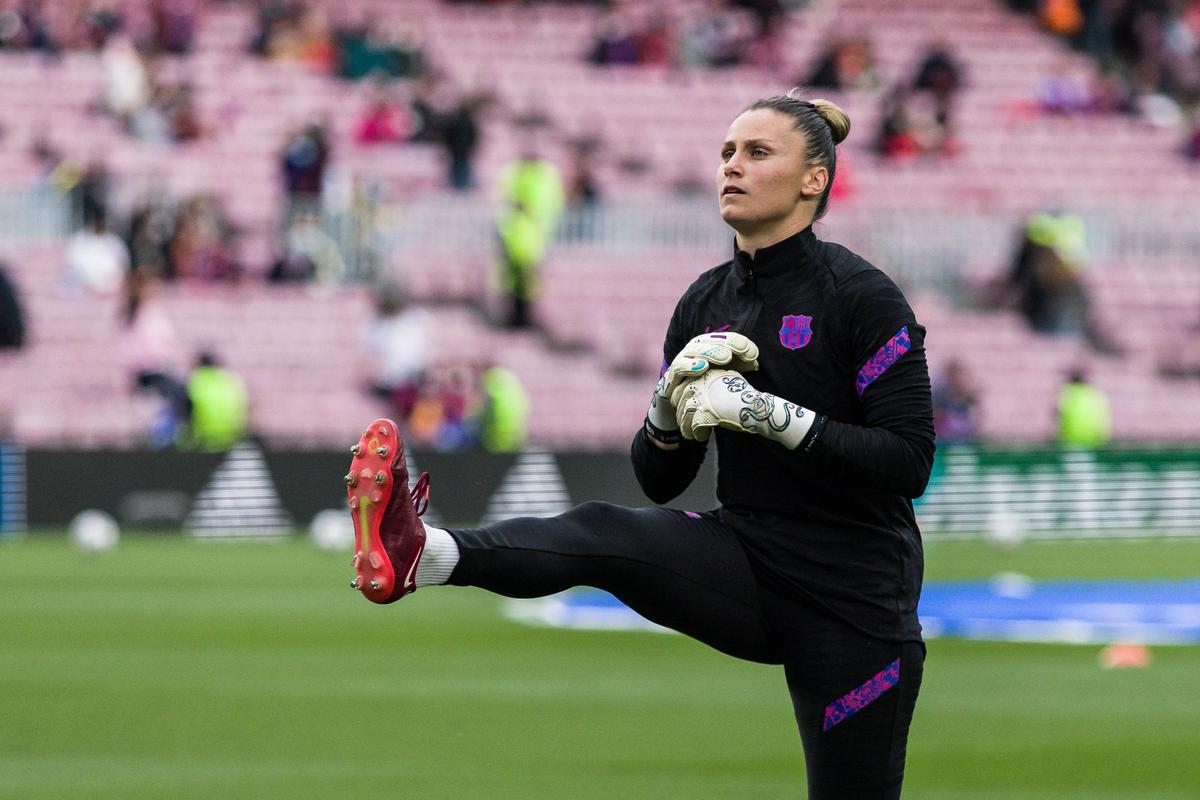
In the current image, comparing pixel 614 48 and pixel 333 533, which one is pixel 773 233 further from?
pixel 614 48

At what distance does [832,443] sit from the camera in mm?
5391

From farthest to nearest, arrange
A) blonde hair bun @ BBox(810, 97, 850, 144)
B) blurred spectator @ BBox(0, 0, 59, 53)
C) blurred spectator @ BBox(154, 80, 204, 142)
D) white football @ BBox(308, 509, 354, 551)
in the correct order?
blurred spectator @ BBox(0, 0, 59, 53)
blurred spectator @ BBox(154, 80, 204, 142)
white football @ BBox(308, 509, 354, 551)
blonde hair bun @ BBox(810, 97, 850, 144)

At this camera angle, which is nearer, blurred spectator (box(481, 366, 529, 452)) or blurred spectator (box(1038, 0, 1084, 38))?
blurred spectator (box(481, 366, 529, 452))

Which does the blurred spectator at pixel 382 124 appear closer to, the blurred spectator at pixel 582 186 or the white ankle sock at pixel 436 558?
the blurred spectator at pixel 582 186

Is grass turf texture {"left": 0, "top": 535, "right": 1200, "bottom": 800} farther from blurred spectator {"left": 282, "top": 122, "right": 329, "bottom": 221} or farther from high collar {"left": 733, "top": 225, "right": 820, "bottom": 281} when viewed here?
blurred spectator {"left": 282, "top": 122, "right": 329, "bottom": 221}

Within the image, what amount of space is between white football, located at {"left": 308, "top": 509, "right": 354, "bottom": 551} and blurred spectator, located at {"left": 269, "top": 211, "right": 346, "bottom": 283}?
4056mm

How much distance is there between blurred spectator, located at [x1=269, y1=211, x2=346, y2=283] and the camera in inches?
952

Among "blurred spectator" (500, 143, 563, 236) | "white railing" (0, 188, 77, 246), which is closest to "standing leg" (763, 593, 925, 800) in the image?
"blurred spectator" (500, 143, 563, 236)

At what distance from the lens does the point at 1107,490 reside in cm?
2225

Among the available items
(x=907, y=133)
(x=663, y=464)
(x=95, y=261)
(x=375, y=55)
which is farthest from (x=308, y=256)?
(x=663, y=464)

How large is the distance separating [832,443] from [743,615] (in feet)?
1.86

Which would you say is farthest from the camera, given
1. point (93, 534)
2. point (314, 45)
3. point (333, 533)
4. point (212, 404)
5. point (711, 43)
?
point (711, 43)

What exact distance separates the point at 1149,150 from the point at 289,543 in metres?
14.2

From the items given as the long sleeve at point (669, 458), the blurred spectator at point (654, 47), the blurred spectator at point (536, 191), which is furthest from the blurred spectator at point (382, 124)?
the long sleeve at point (669, 458)
